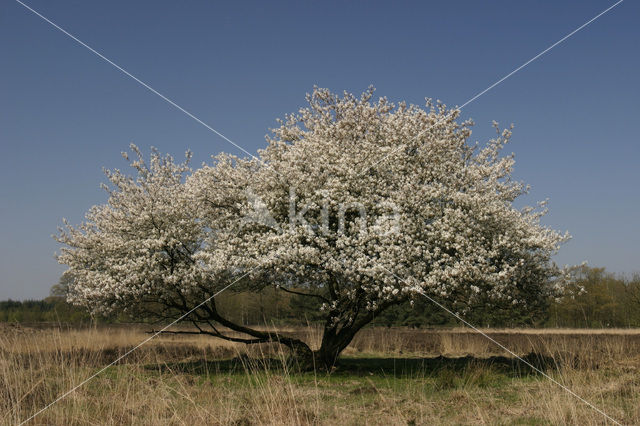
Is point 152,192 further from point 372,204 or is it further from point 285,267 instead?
point 372,204

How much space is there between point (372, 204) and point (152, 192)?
796 centimetres

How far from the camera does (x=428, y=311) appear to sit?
3638 centimetres

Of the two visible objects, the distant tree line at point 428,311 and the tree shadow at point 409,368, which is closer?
the tree shadow at point 409,368

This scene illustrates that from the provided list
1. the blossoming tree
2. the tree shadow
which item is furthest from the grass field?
the blossoming tree

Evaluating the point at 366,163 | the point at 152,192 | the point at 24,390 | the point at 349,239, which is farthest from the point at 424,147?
the point at 24,390

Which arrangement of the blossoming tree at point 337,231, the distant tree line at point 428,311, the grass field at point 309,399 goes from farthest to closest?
the distant tree line at point 428,311
the blossoming tree at point 337,231
the grass field at point 309,399

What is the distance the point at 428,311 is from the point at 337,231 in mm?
23255

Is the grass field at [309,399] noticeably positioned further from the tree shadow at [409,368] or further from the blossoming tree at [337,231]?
the blossoming tree at [337,231]

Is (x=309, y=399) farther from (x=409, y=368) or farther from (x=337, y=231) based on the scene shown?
(x=409, y=368)

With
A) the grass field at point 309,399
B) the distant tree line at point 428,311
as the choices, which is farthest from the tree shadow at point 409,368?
the distant tree line at point 428,311

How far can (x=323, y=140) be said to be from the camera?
16.9 meters

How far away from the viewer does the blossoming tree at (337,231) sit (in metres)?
14.6

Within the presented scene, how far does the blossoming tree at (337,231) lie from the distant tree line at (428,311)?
189cm

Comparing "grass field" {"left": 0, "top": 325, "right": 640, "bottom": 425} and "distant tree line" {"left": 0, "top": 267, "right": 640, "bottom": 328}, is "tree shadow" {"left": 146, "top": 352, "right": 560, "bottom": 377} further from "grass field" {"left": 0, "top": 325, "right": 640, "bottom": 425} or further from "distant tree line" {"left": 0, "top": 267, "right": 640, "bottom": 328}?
"distant tree line" {"left": 0, "top": 267, "right": 640, "bottom": 328}
